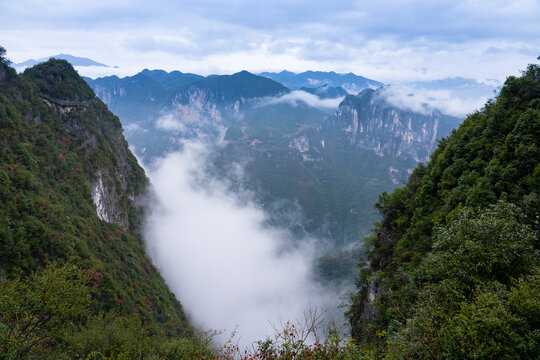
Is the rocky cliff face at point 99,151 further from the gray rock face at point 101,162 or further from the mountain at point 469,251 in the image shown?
the mountain at point 469,251

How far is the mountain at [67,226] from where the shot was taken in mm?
17312

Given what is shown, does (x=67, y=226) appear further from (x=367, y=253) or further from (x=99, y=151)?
(x=367, y=253)

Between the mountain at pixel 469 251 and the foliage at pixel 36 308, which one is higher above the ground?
the mountain at pixel 469 251

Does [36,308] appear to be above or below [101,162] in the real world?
above

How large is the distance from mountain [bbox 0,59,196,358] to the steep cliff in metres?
0.19

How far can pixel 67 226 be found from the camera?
41.4m

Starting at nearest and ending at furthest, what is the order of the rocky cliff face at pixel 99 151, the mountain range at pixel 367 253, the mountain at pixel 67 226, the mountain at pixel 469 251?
the mountain at pixel 469 251 < the mountain range at pixel 367 253 < the mountain at pixel 67 226 < the rocky cliff face at pixel 99 151

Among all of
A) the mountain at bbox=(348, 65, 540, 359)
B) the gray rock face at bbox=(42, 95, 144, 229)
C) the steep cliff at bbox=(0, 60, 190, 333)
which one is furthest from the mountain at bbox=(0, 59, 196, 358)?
Answer: the mountain at bbox=(348, 65, 540, 359)

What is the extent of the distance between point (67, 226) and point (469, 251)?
50315 millimetres

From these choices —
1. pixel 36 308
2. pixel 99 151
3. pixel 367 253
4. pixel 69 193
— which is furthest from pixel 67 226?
pixel 367 253

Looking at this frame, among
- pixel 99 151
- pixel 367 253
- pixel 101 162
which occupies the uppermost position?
pixel 99 151

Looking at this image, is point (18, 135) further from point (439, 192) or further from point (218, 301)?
point (218, 301)

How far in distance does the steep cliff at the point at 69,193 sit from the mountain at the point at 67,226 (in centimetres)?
19

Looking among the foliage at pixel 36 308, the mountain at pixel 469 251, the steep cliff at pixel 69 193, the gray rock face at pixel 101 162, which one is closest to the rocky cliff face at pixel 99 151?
the gray rock face at pixel 101 162
